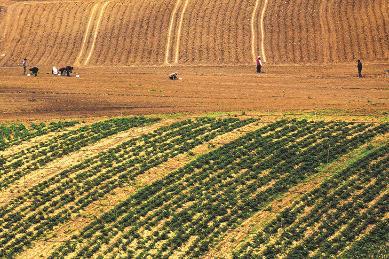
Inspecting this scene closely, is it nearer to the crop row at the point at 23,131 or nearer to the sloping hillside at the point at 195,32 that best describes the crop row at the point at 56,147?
the crop row at the point at 23,131

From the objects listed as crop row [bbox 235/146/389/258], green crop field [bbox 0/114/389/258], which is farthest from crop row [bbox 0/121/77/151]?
crop row [bbox 235/146/389/258]

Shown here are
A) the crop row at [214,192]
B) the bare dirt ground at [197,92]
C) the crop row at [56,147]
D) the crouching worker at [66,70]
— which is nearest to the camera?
the crop row at [214,192]

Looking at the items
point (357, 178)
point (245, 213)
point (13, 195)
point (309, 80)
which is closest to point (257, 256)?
point (245, 213)

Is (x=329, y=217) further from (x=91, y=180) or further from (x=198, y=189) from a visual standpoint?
(x=91, y=180)

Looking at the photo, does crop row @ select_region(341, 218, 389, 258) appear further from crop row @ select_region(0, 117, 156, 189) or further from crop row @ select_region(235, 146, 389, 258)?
crop row @ select_region(0, 117, 156, 189)

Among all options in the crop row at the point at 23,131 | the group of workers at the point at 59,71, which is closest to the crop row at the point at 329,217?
the crop row at the point at 23,131

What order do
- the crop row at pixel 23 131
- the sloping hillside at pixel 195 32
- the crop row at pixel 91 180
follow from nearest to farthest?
1. the crop row at pixel 91 180
2. the crop row at pixel 23 131
3. the sloping hillside at pixel 195 32
